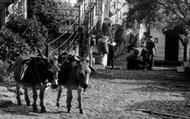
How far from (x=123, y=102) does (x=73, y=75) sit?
11.5ft

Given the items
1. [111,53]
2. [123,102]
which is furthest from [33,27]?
[111,53]

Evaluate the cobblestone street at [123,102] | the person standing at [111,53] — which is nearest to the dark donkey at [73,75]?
the cobblestone street at [123,102]

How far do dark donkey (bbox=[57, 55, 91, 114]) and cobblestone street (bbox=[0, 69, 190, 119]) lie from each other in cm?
57

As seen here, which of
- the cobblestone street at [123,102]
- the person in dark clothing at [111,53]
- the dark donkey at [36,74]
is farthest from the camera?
the person in dark clothing at [111,53]

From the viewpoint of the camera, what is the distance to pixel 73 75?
10.6m

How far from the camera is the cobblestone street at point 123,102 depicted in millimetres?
10805

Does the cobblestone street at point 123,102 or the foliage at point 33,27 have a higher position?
the foliage at point 33,27

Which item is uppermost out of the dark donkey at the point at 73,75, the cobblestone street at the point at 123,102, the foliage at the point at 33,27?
the foliage at the point at 33,27

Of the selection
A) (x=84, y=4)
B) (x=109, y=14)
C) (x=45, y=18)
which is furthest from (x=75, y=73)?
(x=109, y=14)

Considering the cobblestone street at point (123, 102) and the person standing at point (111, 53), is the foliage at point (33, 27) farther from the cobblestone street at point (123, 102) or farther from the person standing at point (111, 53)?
the person standing at point (111, 53)

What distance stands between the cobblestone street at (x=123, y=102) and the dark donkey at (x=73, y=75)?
0.57 meters

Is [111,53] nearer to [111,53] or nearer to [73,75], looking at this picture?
[111,53]

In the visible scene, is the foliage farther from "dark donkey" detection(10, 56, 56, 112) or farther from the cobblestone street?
"dark donkey" detection(10, 56, 56, 112)

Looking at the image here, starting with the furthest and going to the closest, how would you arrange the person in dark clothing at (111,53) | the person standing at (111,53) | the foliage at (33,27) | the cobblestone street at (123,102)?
the person in dark clothing at (111,53), the person standing at (111,53), the foliage at (33,27), the cobblestone street at (123,102)
